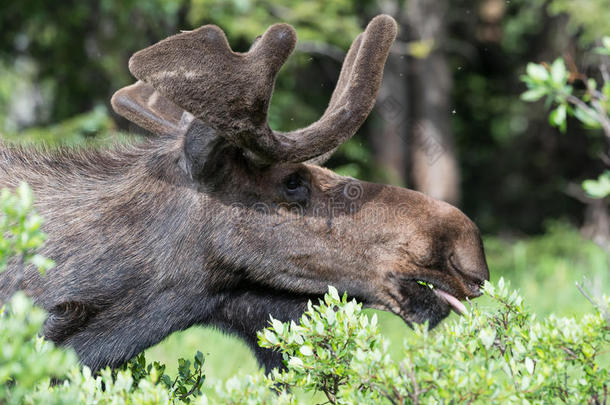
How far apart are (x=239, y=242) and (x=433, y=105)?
39.0 ft

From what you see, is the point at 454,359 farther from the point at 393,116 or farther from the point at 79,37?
the point at 393,116

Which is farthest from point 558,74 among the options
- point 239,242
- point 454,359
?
point 454,359

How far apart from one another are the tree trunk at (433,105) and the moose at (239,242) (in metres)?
10.8

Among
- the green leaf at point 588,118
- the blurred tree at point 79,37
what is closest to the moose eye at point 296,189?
the green leaf at point 588,118

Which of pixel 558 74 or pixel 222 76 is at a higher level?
pixel 222 76

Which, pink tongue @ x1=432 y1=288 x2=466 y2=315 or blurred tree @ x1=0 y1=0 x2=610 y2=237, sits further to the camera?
blurred tree @ x1=0 y1=0 x2=610 y2=237

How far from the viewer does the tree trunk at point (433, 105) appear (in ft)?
48.2

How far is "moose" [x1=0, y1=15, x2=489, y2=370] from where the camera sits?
139 inches

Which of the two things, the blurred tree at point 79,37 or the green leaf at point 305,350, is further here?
the blurred tree at point 79,37

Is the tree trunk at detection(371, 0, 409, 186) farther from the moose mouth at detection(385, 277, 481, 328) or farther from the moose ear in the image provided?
the moose mouth at detection(385, 277, 481, 328)

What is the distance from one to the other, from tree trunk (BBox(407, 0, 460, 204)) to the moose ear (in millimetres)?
10068

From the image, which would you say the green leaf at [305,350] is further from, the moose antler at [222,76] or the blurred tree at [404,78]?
the blurred tree at [404,78]

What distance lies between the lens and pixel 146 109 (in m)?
4.52

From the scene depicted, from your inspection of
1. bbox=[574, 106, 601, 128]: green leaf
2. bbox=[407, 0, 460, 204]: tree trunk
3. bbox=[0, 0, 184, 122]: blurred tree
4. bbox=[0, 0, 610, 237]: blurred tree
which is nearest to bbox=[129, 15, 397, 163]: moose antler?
bbox=[574, 106, 601, 128]: green leaf
